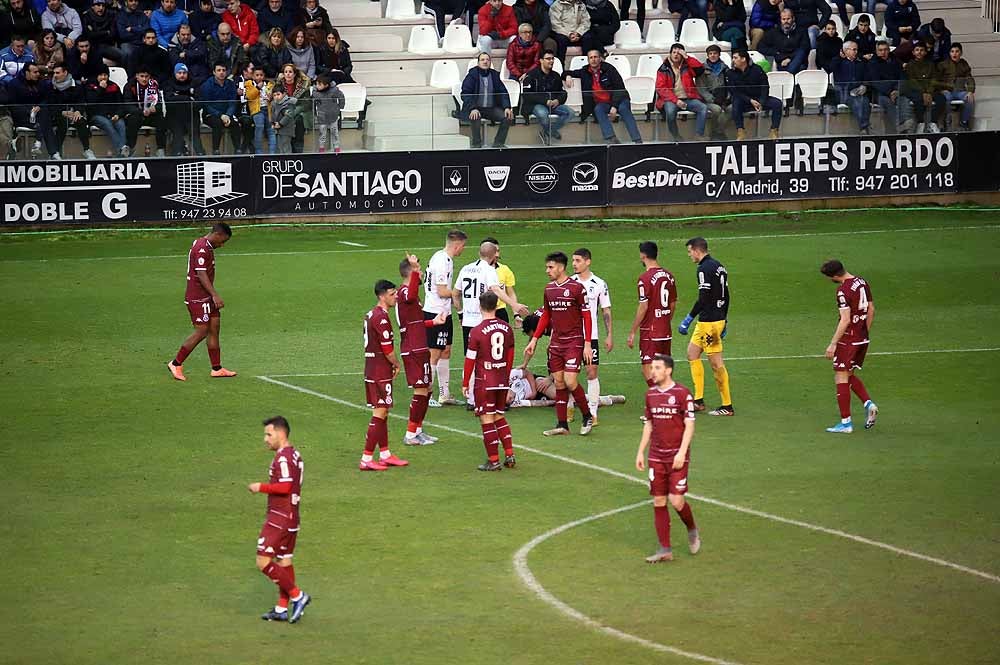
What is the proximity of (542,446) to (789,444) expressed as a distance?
290 cm

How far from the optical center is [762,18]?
3762 centimetres

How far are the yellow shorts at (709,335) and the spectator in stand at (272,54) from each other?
17.4 metres

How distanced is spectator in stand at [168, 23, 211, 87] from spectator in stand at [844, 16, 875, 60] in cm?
1574

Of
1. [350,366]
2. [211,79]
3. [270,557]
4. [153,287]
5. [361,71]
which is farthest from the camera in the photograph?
[361,71]

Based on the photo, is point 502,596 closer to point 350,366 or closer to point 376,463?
point 376,463

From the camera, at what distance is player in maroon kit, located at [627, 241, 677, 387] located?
17.2 m

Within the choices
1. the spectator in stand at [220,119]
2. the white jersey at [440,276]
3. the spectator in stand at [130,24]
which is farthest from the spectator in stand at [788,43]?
the white jersey at [440,276]

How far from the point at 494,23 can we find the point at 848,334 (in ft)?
70.7

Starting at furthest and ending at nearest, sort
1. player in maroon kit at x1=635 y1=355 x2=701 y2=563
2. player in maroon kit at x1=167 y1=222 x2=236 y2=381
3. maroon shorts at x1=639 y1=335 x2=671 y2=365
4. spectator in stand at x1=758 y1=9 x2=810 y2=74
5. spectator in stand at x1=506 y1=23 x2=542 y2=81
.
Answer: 1. spectator in stand at x1=758 y1=9 x2=810 y2=74
2. spectator in stand at x1=506 y1=23 x2=542 y2=81
3. player in maroon kit at x1=167 y1=222 x2=236 y2=381
4. maroon shorts at x1=639 y1=335 x2=671 y2=365
5. player in maroon kit at x1=635 y1=355 x2=701 y2=563

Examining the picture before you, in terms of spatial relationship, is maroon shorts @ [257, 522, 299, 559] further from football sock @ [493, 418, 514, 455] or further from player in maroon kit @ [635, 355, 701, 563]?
football sock @ [493, 418, 514, 455]

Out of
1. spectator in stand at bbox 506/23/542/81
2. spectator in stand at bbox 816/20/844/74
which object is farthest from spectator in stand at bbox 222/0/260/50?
spectator in stand at bbox 816/20/844/74

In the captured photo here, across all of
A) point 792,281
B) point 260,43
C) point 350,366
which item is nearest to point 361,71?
point 260,43

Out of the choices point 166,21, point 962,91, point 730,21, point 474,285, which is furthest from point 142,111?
point 962,91

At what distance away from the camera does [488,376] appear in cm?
1519
